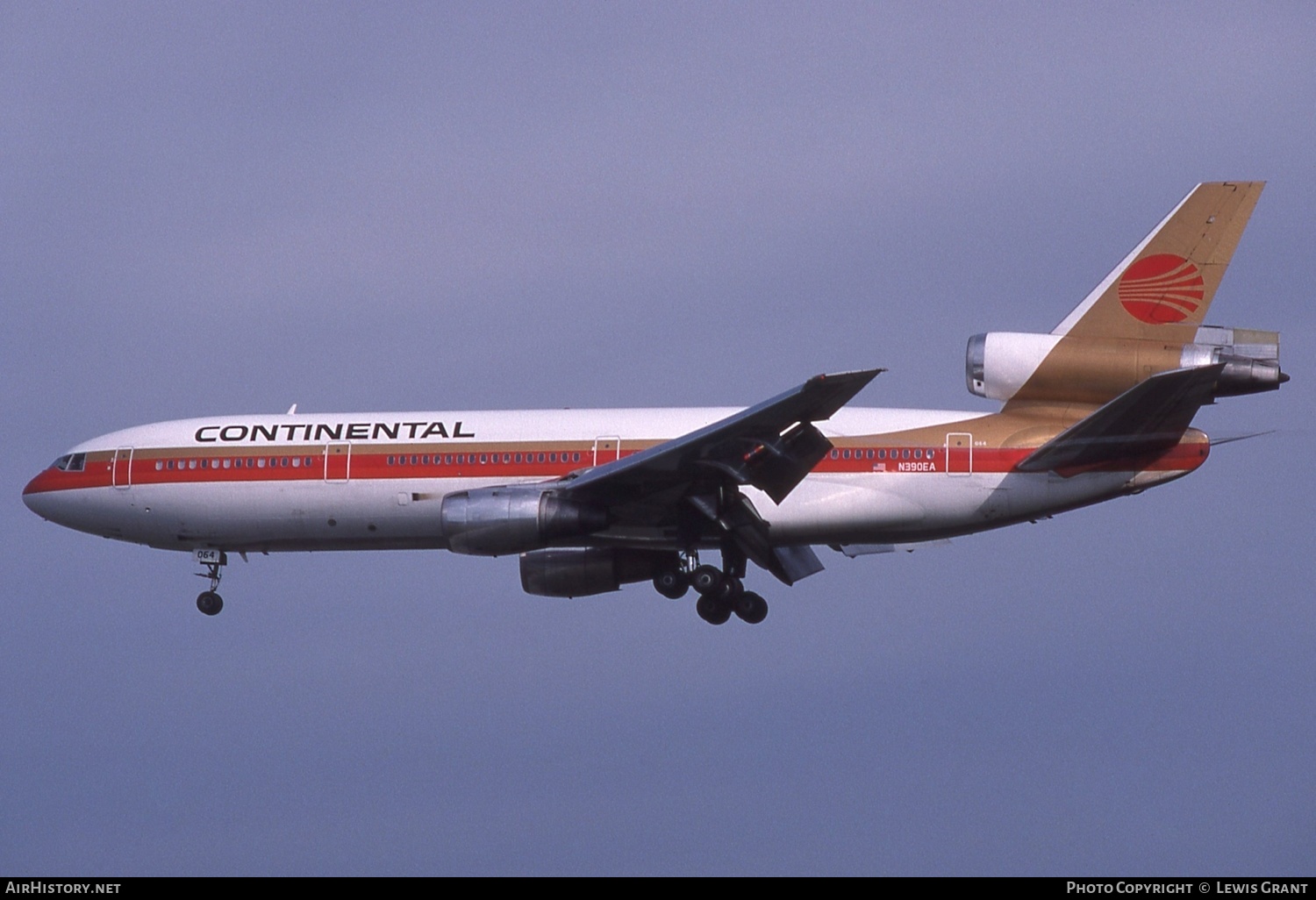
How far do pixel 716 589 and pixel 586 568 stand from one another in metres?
2.66

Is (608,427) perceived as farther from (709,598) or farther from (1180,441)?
(1180,441)

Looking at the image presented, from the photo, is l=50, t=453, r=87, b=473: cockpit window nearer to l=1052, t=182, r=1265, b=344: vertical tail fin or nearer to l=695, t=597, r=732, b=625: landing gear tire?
l=695, t=597, r=732, b=625: landing gear tire

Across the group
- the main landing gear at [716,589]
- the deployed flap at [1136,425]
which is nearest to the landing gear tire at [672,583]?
the main landing gear at [716,589]

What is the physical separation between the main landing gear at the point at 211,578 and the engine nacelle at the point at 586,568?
A: 6.70m

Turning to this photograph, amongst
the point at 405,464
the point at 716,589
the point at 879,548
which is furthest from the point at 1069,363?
the point at 405,464

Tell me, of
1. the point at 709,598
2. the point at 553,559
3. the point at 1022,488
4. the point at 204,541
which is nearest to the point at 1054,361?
the point at 1022,488

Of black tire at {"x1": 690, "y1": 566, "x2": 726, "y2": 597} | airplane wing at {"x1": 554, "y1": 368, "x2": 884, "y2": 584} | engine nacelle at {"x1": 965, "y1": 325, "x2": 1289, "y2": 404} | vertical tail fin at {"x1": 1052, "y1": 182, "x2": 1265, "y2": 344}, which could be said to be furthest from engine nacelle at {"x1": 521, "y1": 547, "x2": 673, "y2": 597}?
vertical tail fin at {"x1": 1052, "y1": 182, "x2": 1265, "y2": 344}

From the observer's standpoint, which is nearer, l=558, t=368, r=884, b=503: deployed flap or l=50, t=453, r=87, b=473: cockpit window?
l=558, t=368, r=884, b=503: deployed flap

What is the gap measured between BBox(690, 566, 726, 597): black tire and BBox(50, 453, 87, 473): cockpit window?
44.2ft

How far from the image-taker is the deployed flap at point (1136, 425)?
97.8ft

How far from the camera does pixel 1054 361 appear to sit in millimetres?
32656

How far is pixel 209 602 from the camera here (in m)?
37.4

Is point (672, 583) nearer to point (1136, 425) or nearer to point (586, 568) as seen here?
point (586, 568)

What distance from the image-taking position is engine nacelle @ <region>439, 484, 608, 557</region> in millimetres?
32031
